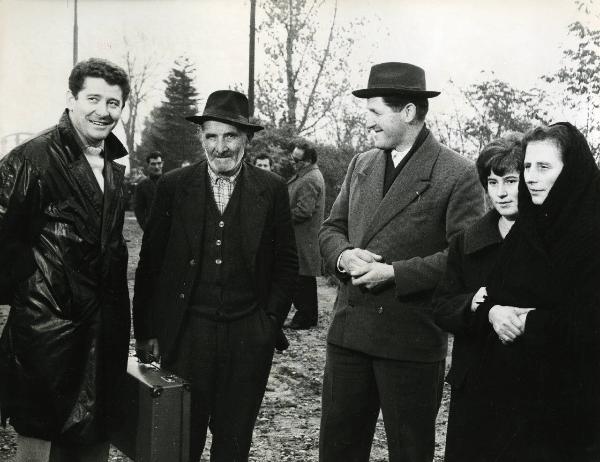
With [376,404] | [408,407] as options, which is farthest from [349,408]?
[408,407]

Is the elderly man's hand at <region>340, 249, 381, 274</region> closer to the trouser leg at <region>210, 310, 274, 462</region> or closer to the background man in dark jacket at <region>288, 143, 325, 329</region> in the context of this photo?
the trouser leg at <region>210, 310, 274, 462</region>

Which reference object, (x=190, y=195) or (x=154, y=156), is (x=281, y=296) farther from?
(x=154, y=156)

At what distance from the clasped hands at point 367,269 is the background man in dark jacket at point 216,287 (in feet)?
1.37

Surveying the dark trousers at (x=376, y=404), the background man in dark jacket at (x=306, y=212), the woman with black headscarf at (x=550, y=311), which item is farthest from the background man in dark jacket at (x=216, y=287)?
the background man in dark jacket at (x=306, y=212)

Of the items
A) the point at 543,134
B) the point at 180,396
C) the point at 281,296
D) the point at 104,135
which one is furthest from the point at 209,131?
the point at 543,134

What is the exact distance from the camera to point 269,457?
4.41m

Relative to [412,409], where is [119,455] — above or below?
below

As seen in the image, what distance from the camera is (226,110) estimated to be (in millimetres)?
3336

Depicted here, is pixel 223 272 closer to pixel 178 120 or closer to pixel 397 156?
pixel 397 156

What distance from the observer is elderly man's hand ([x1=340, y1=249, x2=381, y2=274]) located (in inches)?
126

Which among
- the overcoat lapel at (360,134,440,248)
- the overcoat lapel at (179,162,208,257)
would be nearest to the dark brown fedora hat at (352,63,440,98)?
the overcoat lapel at (360,134,440,248)

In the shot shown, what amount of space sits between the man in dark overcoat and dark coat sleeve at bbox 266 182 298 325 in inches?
8.9

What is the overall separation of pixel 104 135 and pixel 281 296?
116cm

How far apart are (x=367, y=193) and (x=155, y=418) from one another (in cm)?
149
